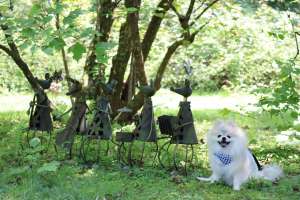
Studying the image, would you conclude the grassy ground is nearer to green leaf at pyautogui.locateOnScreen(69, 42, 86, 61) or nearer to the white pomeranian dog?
the white pomeranian dog

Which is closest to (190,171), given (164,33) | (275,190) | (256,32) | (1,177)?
(275,190)

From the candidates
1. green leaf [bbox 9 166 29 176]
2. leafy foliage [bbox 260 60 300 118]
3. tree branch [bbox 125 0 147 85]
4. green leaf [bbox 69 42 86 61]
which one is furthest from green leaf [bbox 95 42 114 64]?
tree branch [bbox 125 0 147 85]

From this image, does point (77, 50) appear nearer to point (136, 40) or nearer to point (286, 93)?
point (286, 93)

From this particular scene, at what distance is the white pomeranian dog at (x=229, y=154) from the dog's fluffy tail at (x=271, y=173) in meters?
0.17

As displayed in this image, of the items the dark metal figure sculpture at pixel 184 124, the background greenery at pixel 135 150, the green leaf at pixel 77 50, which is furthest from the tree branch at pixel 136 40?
the green leaf at pixel 77 50

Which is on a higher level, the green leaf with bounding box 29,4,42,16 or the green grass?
the green leaf with bounding box 29,4,42,16

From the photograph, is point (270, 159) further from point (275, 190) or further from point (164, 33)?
point (164, 33)

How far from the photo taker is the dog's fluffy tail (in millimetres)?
5145

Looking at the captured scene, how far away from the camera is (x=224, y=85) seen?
14469mm

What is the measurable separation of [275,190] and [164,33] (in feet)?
29.2

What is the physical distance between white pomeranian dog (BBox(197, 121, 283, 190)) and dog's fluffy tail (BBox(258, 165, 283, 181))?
166 millimetres

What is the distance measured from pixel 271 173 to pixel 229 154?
1.93 feet

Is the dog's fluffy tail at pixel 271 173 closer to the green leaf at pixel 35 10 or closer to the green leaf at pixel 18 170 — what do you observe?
the green leaf at pixel 18 170

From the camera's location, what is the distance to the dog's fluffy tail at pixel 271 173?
16.9ft
